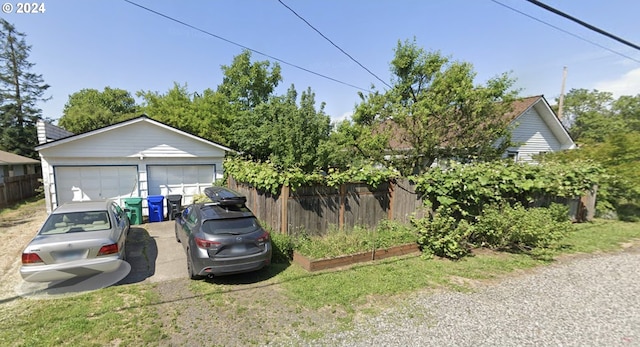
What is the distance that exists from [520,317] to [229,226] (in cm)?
504

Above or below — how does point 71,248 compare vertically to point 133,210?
above

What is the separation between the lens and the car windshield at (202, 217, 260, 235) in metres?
5.05

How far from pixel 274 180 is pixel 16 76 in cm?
3992

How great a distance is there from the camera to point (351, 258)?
236 inches

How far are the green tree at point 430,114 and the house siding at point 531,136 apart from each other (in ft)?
20.2

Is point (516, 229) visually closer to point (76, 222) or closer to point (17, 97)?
point (76, 222)

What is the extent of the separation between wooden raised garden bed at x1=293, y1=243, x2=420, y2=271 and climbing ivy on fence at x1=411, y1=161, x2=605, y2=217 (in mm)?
1434

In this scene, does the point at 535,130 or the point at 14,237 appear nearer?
the point at 14,237

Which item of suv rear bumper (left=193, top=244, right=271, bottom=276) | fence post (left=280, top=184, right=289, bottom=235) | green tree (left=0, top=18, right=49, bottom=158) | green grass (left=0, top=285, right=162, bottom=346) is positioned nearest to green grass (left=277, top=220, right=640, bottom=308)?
suv rear bumper (left=193, top=244, right=271, bottom=276)

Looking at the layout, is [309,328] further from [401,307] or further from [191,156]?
[191,156]

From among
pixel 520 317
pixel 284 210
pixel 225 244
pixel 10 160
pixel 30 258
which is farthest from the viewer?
pixel 10 160

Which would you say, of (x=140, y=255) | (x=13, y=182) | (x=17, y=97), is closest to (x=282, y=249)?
(x=140, y=255)

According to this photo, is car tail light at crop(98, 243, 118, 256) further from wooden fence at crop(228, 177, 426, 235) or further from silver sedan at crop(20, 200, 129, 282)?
wooden fence at crop(228, 177, 426, 235)

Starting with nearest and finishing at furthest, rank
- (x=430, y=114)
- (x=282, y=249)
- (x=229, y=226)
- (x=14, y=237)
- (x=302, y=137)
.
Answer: (x=229, y=226)
(x=282, y=249)
(x=14, y=237)
(x=430, y=114)
(x=302, y=137)
